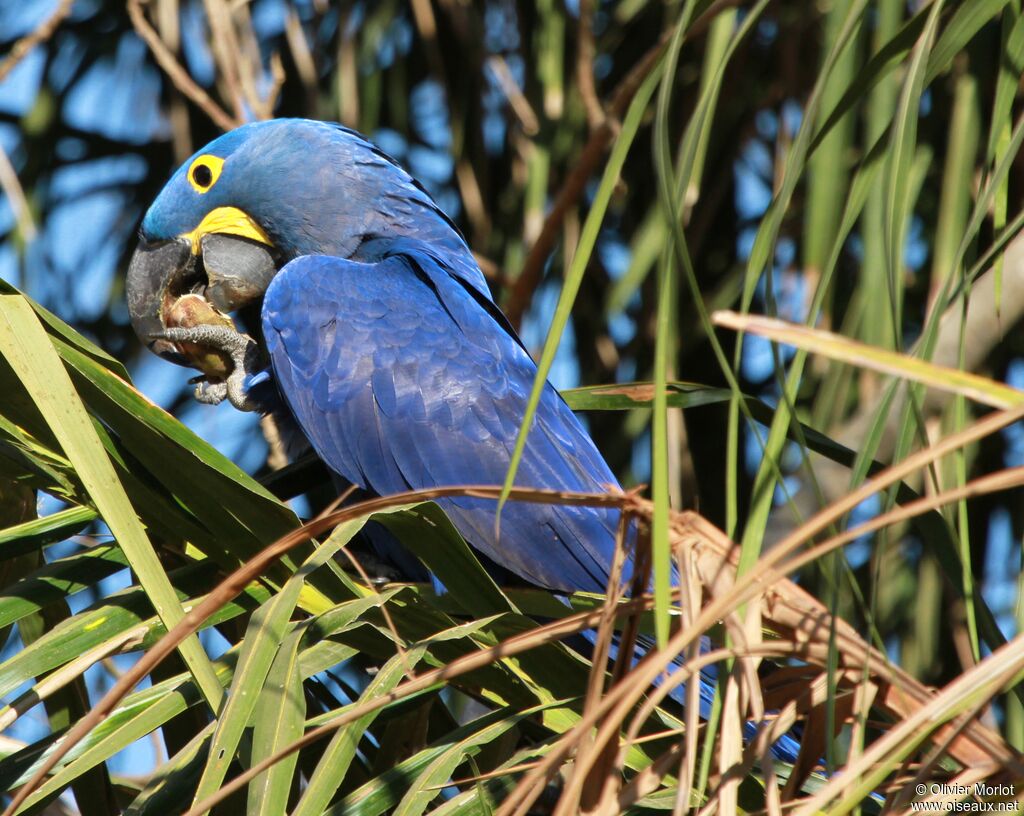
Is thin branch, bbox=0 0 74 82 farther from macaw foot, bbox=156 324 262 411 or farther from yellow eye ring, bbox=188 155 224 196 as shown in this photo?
macaw foot, bbox=156 324 262 411

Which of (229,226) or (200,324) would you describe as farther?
(229,226)

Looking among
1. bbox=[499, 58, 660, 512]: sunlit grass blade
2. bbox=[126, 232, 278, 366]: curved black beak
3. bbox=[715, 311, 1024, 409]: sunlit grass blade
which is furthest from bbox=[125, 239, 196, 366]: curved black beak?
bbox=[715, 311, 1024, 409]: sunlit grass blade

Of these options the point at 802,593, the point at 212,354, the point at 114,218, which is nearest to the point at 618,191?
the point at 212,354

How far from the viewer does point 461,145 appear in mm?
2271

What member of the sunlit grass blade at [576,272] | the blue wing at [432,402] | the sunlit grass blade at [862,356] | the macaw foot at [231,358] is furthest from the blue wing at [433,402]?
the sunlit grass blade at [862,356]

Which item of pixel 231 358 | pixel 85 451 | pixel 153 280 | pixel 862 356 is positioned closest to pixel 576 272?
pixel 862 356

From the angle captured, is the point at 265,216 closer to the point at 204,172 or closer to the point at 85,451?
the point at 204,172

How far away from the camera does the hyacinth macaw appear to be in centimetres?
151

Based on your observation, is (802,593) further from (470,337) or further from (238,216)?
(238,216)

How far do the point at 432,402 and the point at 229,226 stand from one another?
0.67 meters

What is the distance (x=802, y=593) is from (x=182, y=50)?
7.23 feet

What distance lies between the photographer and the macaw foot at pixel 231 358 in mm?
1757

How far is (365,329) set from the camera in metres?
1.67

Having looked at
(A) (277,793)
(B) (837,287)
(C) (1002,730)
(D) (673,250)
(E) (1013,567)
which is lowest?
(C) (1002,730)
